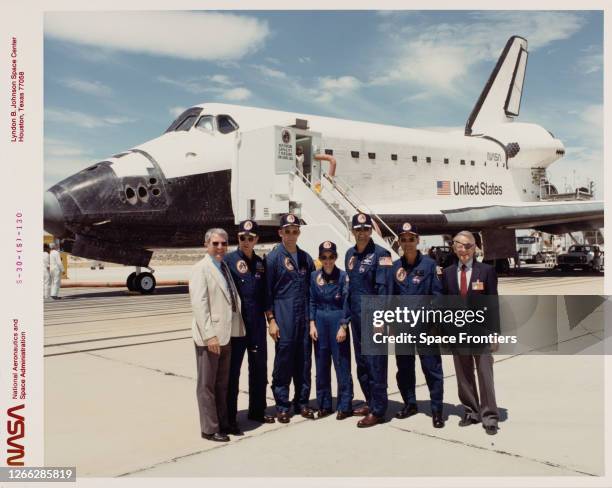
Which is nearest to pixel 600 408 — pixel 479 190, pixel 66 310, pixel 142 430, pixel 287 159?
pixel 142 430

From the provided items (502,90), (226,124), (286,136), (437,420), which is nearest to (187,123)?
(226,124)

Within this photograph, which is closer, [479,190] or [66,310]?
[66,310]

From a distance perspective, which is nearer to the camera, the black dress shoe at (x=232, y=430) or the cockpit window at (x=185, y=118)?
the black dress shoe at (x=232, y=430)

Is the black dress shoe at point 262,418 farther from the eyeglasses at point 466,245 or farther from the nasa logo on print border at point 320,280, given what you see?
the eyeglasses at point 466,245

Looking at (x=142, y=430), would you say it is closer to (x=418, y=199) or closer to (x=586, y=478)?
(x=586, y=478)

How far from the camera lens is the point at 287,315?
3.72m

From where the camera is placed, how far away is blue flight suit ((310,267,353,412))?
12.2 feet

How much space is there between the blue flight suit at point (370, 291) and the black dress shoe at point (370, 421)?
3 centimetres

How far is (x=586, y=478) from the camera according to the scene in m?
2.63

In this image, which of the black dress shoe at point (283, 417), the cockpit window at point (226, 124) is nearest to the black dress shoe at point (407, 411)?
the black dress shoe at point (283, 417)

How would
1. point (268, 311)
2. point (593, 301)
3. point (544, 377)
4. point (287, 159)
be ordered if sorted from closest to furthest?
1. point (268, 311)
2. point (544, 377)
3. point (593, 301)
4. point (287, 159)

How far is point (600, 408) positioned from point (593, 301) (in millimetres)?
6612

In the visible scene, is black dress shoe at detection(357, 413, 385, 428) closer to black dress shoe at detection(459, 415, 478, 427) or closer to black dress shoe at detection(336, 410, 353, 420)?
black dress shoe at detection(336, 410, 353, 420)

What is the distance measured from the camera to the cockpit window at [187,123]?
1135cm
